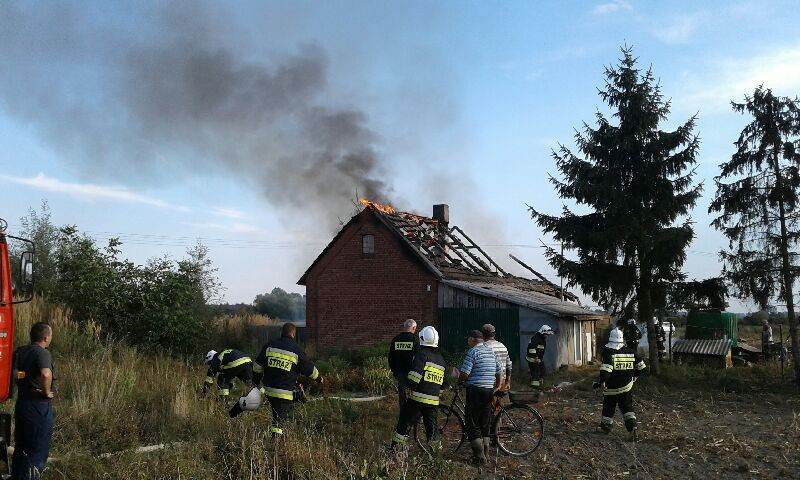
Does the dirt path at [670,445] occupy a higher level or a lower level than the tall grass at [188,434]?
lower

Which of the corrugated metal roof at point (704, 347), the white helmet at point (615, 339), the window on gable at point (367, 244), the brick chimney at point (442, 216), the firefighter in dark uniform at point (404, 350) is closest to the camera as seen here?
the firefighter in dark uniform at point (404, 350)

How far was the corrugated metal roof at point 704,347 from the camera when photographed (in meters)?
20.9

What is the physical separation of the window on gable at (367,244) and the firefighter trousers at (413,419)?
16488mm

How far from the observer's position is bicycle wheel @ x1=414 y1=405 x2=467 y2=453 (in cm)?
916

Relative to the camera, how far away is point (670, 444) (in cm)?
1019

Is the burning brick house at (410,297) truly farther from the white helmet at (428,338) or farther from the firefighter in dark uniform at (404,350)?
the white helmet at (428,338)

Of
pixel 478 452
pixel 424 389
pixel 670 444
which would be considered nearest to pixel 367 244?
pixel 670 444

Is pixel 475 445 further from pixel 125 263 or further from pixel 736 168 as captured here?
pixel 125 263

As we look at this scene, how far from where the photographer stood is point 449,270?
81.3 ft

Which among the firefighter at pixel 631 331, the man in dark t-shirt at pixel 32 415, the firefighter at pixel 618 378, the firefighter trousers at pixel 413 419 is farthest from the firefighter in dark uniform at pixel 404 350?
the firefighter at pixel 631 331

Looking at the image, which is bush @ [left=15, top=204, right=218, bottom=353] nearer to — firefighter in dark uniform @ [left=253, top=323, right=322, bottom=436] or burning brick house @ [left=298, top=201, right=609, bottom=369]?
burning brick house @ [left=298, top=201, right=609, bottom=369]

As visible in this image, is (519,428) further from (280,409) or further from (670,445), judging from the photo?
(280,409)

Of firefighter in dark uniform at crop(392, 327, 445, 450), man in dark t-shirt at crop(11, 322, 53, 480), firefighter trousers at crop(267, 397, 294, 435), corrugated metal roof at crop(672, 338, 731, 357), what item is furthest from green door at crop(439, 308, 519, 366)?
man in dark t-shirt at crop(11, 322, 53, 480)

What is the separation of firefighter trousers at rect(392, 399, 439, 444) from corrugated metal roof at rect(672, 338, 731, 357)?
15374mm
